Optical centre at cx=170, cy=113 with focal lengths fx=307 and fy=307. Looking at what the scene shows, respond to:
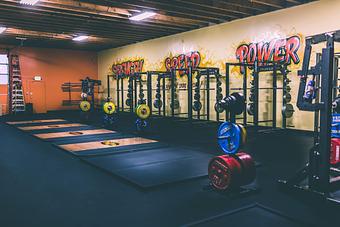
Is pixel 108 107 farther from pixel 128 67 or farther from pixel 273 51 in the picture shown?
pixel 128 67

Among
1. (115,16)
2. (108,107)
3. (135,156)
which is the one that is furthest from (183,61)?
(135,156)

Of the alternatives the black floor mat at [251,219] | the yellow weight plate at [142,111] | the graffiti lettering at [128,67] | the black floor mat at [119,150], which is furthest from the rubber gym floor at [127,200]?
the graffiti lettering at [128,67]

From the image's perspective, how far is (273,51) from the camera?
6094mm

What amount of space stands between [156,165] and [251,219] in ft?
5.18

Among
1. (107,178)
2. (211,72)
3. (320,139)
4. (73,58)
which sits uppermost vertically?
(73,58)

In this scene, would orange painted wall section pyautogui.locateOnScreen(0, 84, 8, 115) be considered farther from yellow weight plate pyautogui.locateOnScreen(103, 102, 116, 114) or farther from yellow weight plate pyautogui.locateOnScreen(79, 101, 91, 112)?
yellow weight plate pyautogui.locateOnScreen(103, 102, 116, 114)

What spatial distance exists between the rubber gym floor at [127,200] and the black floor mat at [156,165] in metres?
0.10

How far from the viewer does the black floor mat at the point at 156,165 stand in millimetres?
2953

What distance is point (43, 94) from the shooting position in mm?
10805

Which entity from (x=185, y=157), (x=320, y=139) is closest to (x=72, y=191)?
(x=185, y=157)

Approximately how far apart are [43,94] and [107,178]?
874 cm

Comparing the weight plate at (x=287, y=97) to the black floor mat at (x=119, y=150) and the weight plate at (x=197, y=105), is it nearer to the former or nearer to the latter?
the weight plate at (x=197, y=105)

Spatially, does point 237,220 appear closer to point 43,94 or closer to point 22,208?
point 22,208

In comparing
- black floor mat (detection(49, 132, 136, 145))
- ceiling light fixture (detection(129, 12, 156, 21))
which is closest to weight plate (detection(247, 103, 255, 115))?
black floor mat (detection(49, 132, 136, 145))
